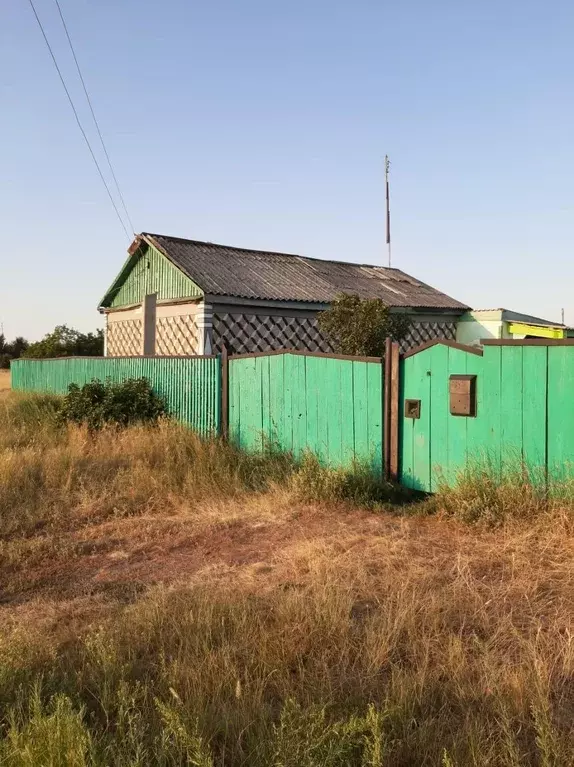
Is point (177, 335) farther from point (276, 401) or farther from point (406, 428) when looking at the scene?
point (406, 428)

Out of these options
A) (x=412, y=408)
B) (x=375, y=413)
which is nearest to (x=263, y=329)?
(x=375, y=413)

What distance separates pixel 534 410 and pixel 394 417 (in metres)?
1.59

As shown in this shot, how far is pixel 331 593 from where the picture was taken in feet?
12.5

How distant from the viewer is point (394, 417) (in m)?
6.80

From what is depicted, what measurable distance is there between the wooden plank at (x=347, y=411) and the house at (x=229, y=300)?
19.9ft

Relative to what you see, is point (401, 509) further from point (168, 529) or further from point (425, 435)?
point (168, 529)

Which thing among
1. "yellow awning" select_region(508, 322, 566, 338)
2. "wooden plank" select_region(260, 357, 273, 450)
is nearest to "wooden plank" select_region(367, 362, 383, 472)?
"wooden plank" select_region(260, 357, 273, 450)

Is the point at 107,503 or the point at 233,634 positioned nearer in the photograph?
the point at 233,634

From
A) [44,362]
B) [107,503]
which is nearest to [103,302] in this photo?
[44,362]

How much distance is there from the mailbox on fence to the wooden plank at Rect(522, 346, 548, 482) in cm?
52

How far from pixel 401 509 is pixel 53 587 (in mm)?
3285

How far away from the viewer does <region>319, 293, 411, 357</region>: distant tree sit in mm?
11547

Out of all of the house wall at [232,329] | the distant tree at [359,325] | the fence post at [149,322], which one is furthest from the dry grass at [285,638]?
the fence post at [149,322]

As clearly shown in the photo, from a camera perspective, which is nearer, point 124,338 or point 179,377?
point 179,377
